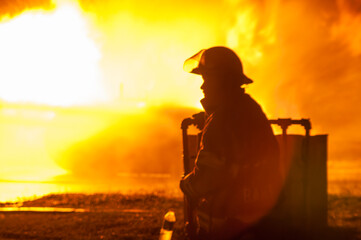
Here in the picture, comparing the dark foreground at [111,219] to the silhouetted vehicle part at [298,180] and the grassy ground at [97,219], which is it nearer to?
the grassy ground at [97,219]

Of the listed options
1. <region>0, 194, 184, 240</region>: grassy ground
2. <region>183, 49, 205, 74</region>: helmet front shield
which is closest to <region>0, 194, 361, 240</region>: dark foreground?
<region>0, 194, 184, 240</region>: grassy ground

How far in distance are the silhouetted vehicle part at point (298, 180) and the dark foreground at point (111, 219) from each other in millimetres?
536

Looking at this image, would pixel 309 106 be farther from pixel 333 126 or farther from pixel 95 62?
pixel 95 62

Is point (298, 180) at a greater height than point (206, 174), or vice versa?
point (206, 174)

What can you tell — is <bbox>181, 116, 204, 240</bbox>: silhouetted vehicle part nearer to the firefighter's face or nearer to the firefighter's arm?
the firefighter's arm

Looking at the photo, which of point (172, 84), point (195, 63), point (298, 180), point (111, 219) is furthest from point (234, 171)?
point (172, 84)

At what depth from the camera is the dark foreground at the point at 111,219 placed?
20.4 feet

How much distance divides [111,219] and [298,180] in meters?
3.37

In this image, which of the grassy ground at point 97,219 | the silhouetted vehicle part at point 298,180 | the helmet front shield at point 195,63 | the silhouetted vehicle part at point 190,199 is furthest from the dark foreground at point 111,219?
the helmet front shield at point 195,63

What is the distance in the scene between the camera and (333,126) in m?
21.7

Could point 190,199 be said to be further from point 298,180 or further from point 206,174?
point 298,180

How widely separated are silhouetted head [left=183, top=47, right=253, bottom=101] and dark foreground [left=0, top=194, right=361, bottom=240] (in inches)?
159

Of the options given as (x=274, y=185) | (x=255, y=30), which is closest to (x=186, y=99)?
(x=255, y=30)

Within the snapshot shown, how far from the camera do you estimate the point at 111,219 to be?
704 cm
